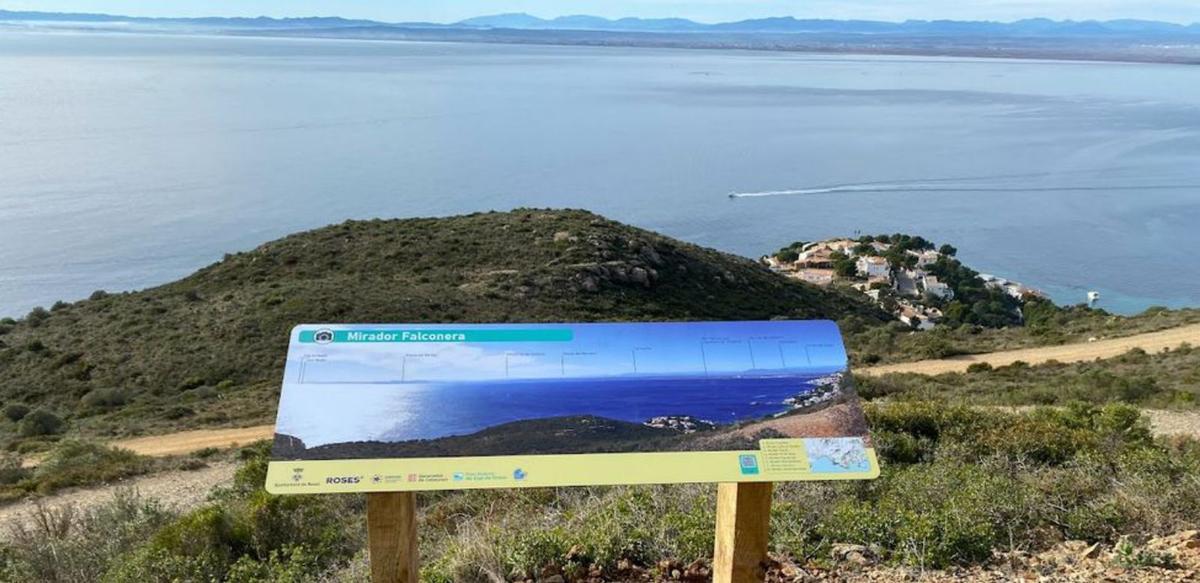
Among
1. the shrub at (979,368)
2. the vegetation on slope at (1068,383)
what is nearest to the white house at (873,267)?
the vegetation on slope at (1068,383)

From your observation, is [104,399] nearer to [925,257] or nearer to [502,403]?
[502,403]

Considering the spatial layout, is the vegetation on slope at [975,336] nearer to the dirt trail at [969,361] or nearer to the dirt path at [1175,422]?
the dirt trail at [969,361]

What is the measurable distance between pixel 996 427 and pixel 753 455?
4842 millimetres

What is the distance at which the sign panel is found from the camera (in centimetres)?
247

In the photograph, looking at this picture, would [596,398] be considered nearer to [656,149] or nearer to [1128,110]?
[656,149]

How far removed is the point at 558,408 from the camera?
2.60 meters

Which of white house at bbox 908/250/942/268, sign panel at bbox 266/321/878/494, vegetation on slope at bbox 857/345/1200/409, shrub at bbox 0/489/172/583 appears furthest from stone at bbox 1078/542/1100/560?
white house at bbox 908/250/942/268

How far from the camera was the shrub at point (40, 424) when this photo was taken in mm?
16617

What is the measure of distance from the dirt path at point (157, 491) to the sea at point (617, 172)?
1207 inches

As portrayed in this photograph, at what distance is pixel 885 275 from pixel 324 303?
26943 mm

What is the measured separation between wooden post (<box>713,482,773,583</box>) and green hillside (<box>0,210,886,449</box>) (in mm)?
15493

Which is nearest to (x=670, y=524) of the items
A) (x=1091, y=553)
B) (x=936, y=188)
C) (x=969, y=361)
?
(x=1091, y=553)

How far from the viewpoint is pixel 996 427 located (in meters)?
6.69

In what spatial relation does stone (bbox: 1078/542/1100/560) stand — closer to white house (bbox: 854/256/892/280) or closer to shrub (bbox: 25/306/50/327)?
shrub (bbox: 25/306/50/327)
